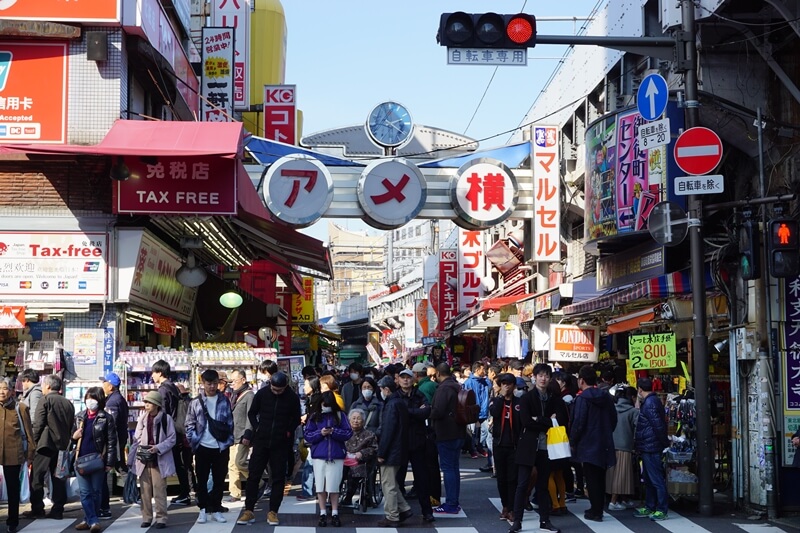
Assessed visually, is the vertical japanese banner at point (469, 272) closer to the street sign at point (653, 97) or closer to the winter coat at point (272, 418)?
the street sign at point (653, 97)

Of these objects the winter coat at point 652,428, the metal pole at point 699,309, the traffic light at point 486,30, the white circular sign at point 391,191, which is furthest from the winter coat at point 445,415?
the white circular sign at point 391,191

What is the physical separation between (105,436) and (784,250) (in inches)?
328

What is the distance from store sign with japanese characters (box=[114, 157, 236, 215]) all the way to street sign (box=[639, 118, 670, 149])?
634 centimetres

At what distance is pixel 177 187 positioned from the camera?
53.8ft

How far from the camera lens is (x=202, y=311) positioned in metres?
26.5

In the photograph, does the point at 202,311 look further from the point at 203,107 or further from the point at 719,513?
the point at 719,513

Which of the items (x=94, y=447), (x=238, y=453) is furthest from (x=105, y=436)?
(x=238, y=453)

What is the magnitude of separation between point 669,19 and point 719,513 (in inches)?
269

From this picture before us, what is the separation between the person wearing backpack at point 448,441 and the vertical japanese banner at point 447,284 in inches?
1062

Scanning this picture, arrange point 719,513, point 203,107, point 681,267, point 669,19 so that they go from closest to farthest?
point 719,513 < point 669,19 < point 681,267 < point 203,107

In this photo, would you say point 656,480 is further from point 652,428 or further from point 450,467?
point 450,467

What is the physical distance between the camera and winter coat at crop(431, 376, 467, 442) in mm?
13703

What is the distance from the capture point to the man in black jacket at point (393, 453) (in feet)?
41.9

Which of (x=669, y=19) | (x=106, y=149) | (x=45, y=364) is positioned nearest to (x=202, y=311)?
(x=45, y=364)
